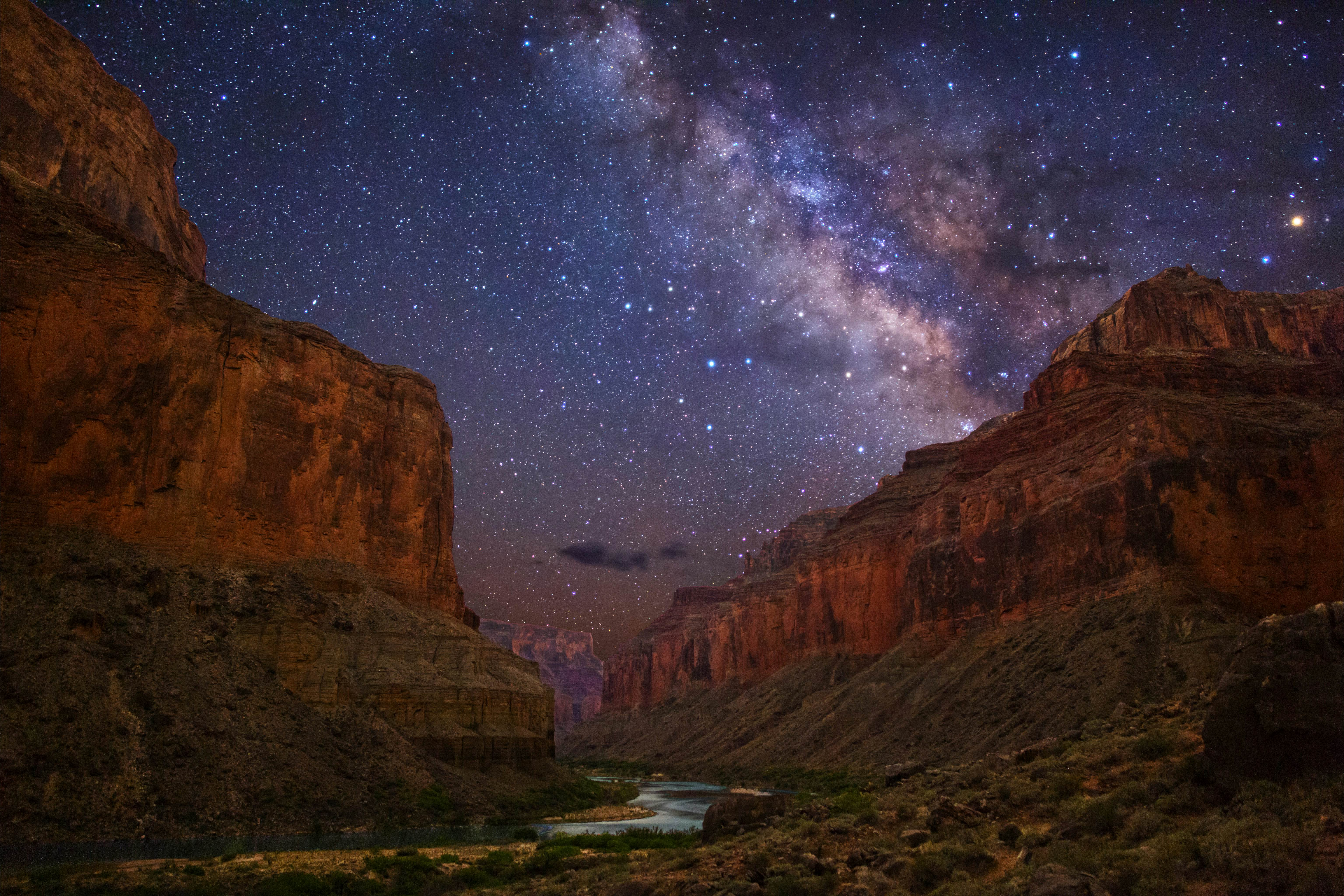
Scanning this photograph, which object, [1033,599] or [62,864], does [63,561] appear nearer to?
[62,864]

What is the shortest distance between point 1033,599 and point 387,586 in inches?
1662

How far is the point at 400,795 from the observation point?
30.4 metres

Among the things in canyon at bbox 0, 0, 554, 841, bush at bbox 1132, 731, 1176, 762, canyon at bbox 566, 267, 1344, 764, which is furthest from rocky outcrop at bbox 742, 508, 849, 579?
bush at bbox 1132, 731, 1176, 762

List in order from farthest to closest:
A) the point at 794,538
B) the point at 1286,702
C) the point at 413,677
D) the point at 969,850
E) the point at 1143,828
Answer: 1. the point at 794,538
2. the point at 413,677
3. the point at 969,850
4. the point at 1143,828
5. the point at 1286,702

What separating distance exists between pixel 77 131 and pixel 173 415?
70.0 ft

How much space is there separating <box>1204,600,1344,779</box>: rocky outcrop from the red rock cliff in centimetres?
3733

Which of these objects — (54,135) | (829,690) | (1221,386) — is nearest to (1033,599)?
(1221,386)

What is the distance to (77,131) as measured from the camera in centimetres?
4759

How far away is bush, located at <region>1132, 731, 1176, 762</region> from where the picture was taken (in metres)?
14.5

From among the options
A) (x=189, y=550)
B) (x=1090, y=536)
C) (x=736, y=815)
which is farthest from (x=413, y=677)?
(x=1090, y=536)

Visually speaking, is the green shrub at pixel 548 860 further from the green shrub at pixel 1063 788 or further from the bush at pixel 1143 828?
the bush at pixel 1143 828

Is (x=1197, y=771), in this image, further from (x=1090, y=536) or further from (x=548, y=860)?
(x=1090, y=536)

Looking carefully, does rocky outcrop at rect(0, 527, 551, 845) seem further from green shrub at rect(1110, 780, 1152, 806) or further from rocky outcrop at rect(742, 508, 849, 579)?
rocky outcrop at rect(742, 508, 849, 579)

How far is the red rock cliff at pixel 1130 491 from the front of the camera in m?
44.4
